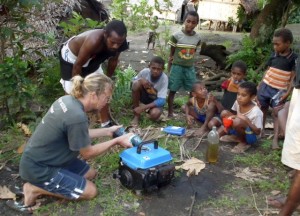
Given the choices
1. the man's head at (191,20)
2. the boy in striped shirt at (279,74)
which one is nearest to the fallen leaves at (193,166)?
the boy in striped shirt at (279,74)

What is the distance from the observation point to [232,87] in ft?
16.5

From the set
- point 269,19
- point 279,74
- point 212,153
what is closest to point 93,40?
point 212,153

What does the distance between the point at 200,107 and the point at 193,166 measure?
4.43 ft

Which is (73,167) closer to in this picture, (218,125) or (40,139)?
(40,139)

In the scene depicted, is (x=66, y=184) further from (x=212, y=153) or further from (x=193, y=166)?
(x=212, y=153)

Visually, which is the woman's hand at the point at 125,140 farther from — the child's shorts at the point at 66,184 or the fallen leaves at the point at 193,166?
the fallen leaves at the point at 193,166

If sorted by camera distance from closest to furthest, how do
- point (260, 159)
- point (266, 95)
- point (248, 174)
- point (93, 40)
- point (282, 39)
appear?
point (248, 174) < point (93, 40) < point (260, 159) < point (282, 39) < point (266, 95)

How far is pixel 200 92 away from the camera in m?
5.05

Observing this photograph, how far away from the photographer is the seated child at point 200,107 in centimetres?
495

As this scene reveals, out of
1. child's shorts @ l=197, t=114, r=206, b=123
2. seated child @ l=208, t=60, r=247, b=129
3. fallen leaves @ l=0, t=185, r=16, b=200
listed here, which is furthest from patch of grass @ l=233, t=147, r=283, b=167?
fallen leaves @ l=0, t=185, r=16, b=200

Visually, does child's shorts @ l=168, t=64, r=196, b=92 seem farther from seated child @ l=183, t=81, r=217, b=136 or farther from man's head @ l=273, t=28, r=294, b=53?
man's head @ l=273, t=28, r=294, b=53

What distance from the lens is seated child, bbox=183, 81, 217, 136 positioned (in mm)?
4953

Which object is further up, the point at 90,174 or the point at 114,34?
the point at 114,34

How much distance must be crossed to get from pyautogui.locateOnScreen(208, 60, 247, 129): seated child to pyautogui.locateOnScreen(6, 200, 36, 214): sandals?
2614mm
